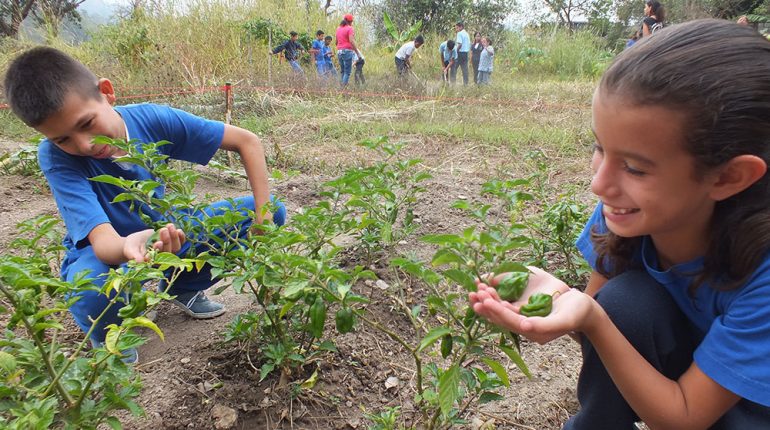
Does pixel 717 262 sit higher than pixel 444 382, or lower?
higher

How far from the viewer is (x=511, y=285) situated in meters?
0.87

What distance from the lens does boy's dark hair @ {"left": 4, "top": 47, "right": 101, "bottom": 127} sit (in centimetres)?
157

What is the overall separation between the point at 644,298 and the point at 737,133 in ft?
1.37

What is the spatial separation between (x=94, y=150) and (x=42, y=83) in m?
0.25

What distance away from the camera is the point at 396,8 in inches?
647

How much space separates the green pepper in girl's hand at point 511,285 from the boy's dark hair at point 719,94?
1.28 ft

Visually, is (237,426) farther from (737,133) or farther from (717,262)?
(737,133)

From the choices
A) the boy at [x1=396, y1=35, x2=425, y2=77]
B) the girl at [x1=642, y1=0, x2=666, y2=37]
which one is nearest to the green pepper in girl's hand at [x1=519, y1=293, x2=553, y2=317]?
the girl at [x1=642, y1=0, x2=666, y2=37]

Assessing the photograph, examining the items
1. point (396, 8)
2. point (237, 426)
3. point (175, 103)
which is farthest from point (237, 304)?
point (396, 8)

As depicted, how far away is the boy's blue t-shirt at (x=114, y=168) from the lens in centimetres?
163

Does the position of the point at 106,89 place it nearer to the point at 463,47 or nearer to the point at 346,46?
Result: the point at 346,46

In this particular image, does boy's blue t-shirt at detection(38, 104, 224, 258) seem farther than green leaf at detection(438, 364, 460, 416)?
Yes

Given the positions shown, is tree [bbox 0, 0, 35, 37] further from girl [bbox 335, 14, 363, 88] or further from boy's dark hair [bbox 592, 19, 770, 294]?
boy's dark hair [bbox 592, 19, 770, 294]

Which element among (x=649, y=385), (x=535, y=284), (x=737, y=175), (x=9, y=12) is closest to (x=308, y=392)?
(x=535, y=284)
